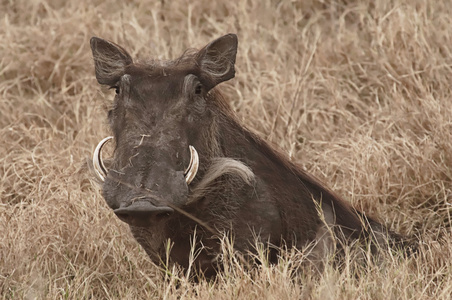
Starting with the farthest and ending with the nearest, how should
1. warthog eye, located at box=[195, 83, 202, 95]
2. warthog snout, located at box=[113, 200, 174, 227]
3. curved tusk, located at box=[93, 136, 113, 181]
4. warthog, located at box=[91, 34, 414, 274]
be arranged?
1. warthog eye, located at box=[195, 83, 202, 95]
2. curved tusk, located at box=[93, 136, 113, 181]
3. warthog, located at box=[91, 34, 414, 274]
4. warthog snout, located at box=[113, 200, 174, 227]

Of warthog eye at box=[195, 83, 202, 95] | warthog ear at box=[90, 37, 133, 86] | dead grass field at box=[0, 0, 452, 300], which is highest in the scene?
warthog ear at box=[90, 37, 133, 86]

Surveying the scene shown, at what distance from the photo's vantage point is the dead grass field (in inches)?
159

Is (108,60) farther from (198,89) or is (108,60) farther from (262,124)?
(262,124)

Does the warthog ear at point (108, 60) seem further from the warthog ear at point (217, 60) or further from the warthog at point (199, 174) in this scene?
the warthog ear at point (217, 60)

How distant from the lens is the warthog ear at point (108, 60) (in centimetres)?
413

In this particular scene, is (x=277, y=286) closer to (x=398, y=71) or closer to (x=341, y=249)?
(x=341, y=249)

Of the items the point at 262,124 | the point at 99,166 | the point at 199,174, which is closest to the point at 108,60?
the point at 99,166

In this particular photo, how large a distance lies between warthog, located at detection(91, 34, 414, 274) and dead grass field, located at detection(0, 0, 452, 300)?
19 cm

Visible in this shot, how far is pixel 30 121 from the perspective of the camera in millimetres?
6133

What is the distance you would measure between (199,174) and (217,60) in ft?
1.75

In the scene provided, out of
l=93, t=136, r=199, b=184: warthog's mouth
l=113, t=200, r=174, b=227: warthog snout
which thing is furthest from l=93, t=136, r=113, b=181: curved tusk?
l=113, t=200, r=174, b=227: warthog snout

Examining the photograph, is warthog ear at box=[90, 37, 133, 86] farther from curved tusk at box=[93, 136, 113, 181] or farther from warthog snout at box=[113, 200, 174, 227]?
warthog snout at box=[113, 200, 174, 227]

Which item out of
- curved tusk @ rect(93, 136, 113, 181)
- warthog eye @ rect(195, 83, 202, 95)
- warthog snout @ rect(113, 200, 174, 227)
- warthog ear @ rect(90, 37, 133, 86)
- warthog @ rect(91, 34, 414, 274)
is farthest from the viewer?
warthog ear @ rect(90, 37, 133, 86)

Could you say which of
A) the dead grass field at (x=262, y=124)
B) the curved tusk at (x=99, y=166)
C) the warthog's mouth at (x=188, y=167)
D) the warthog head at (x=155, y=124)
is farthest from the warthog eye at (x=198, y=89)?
the dead grass field at (x=262, y=124)
